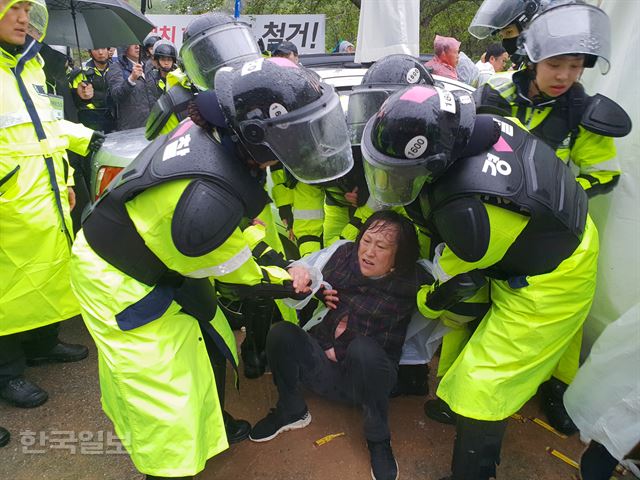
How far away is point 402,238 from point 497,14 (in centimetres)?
152

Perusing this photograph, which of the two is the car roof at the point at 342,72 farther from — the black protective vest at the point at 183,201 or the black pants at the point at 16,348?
the black pants at the point at 16,348

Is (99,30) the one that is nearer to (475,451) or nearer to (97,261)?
(97,261)

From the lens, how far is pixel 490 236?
1.79m

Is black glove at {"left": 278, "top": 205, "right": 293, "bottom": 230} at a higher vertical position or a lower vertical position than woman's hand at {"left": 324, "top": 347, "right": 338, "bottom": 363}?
higher

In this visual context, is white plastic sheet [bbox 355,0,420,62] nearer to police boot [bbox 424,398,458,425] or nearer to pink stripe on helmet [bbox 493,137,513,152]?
pink stripe on helmet [bbox 493,137,513,152]

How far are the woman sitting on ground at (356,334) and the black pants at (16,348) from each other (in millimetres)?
1345

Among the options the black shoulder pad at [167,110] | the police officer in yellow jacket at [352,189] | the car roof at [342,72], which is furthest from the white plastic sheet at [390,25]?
the black shoulder pad at [167,110]

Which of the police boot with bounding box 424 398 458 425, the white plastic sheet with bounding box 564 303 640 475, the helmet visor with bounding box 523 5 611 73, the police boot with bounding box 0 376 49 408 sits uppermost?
the helmet visor with bounding box 523 5 611 73

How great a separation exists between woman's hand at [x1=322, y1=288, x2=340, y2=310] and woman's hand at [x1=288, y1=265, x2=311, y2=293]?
22 centimetres

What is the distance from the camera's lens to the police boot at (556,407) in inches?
103

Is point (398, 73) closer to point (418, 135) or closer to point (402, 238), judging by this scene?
point (402, 238)

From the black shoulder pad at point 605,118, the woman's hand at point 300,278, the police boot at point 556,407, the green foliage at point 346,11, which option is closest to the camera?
the woman's hand at point 300,278

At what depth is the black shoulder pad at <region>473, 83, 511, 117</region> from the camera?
259 centimetres

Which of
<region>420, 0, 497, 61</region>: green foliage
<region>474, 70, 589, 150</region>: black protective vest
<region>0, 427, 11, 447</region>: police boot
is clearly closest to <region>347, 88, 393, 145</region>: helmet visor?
<region>474, 70, 589, 150</region>: black protective vest
